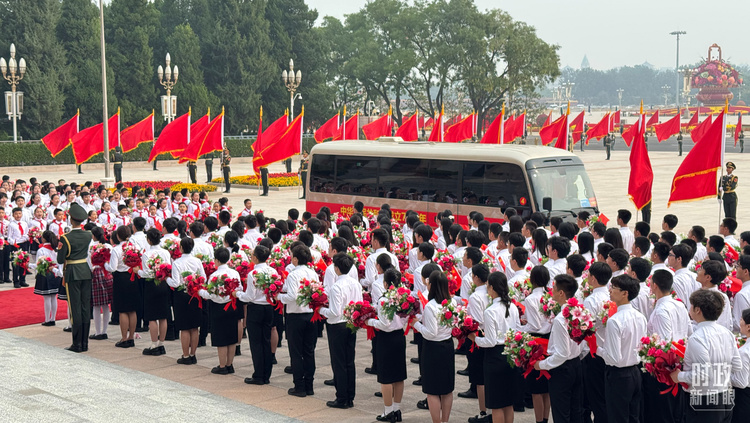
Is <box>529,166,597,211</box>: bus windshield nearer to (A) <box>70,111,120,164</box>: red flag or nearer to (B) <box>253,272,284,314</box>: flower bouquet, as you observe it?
(B) <box>253,272,284,314</box>: flower bouquet

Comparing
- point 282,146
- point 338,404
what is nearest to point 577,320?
point 338,404

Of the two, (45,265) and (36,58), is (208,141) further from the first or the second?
(36,58)

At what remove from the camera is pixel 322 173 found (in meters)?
20.7

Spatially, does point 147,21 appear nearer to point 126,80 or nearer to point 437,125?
point 126,80

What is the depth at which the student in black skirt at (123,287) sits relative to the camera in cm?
1145

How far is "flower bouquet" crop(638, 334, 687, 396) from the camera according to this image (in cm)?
662

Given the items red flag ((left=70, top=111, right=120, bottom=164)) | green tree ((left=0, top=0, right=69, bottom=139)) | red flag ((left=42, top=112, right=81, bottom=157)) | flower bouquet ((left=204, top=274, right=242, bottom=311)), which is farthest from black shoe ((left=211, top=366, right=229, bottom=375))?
green tree ((left=0, top=0, right=69, bottom=139))

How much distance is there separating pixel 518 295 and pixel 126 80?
48.2 meters

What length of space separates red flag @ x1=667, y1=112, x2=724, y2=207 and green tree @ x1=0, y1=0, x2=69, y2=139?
4081cm

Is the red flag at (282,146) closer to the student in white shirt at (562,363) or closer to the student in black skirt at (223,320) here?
the student in black skirt at (223,320)

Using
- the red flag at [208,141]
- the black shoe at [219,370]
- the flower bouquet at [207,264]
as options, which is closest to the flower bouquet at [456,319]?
the black shoe at [219,370]

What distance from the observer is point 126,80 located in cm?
5309

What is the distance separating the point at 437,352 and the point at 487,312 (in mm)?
661

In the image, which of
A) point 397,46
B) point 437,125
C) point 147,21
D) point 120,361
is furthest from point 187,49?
point 120,361
